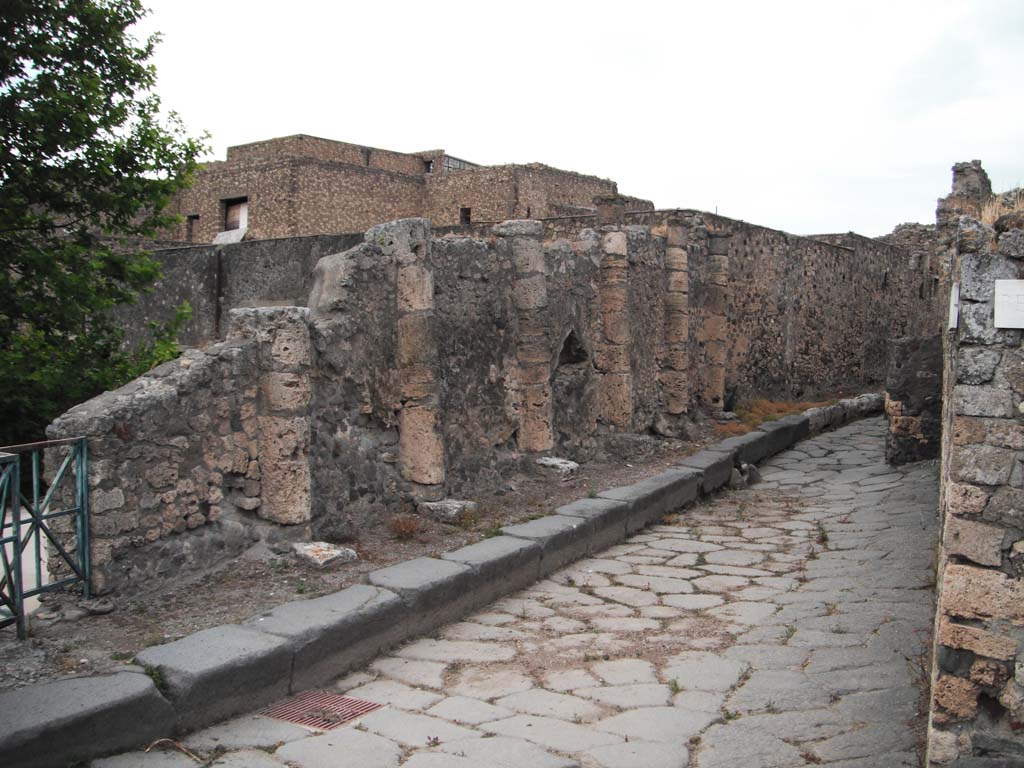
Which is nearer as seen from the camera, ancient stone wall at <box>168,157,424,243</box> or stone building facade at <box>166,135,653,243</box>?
ancient stone wall at <box>168,157,424,243</box>

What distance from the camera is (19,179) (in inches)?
283

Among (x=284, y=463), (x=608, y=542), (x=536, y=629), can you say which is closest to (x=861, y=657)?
(x=536, y=629)

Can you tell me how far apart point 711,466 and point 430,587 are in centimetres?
476

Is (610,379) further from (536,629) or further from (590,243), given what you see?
(536,629)

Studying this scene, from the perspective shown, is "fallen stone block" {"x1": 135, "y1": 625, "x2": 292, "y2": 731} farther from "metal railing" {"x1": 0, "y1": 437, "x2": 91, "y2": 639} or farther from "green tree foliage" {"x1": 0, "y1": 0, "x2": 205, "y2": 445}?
"green tree foliage" {"x1": 0, "y1": 0, "x2": 205, "y2": 445}

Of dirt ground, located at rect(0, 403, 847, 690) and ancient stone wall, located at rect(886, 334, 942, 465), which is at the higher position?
ancient stone wall, located at rect(886, 334, 942, 465)

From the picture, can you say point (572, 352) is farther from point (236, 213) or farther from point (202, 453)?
point (236, 213)

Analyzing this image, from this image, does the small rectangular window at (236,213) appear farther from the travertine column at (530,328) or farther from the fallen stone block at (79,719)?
the fallen stone block at (79,719)

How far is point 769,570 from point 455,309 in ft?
10.2

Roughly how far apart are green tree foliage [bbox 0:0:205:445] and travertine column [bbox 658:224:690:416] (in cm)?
554

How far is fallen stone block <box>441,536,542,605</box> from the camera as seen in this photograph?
18.0 feet

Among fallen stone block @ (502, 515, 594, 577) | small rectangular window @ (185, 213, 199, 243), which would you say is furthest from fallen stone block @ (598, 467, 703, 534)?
small rectangular window @ (185, 213, 199, 243)

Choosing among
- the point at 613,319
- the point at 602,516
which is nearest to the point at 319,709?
the point at 602,516

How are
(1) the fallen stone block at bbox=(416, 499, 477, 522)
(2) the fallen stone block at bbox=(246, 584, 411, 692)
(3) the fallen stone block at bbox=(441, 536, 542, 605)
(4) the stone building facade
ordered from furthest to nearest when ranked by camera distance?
1. (4) the stone building facade
2. (1) the fallen stone block at bbox=(416, 499, 477, 522)
3. (3) the fallen stone block at bbox=(441, 536, 542, 605)
4. (2) the fallen stone block at bbox=(246, 584, 411, 692)
